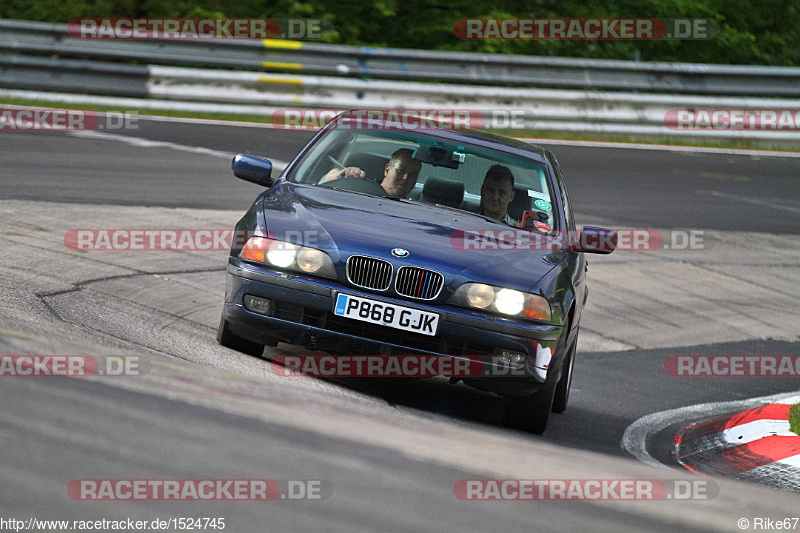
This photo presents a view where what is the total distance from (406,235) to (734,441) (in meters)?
2.20

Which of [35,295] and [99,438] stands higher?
[99,438]

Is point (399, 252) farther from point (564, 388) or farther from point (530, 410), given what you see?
point (564, 388)

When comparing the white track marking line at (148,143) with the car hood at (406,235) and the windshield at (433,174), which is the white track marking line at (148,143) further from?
the car hood at (406,235)

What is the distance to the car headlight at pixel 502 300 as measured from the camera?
16.3ft

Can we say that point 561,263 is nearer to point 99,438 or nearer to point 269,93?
point 99,438

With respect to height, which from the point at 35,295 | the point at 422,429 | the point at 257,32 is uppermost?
the point at 257,32

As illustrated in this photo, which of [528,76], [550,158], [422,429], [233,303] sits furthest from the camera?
[528,76]

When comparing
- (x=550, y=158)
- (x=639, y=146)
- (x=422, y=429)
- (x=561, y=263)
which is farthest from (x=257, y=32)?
(x=422, y=429)

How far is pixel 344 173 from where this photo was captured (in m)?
6.26

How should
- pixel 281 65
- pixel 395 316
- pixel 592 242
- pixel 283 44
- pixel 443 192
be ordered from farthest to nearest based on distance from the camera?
pixel 283 44 < pixel 281 65 < pixel 443 192 < pixel 592 242 < pixel 395 316

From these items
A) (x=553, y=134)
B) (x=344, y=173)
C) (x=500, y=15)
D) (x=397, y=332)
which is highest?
(x=500, y=15)

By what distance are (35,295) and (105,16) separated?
1486cm

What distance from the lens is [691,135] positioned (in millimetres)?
19438

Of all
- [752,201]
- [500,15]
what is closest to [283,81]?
[500,15]
